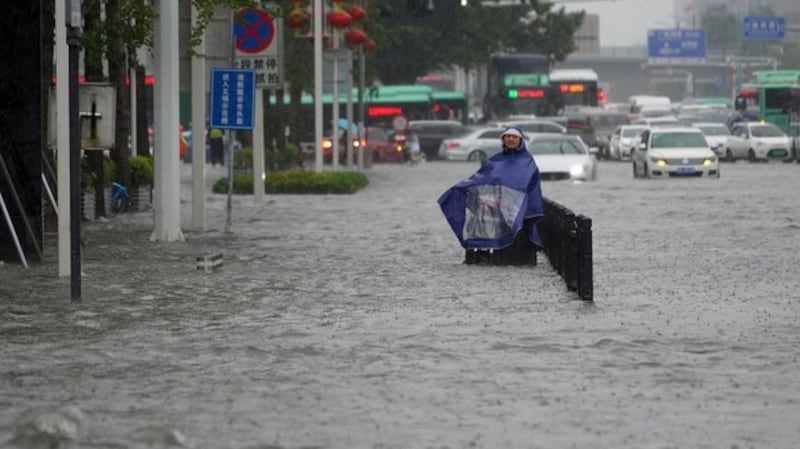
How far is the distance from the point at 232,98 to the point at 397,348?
1623 centimetres

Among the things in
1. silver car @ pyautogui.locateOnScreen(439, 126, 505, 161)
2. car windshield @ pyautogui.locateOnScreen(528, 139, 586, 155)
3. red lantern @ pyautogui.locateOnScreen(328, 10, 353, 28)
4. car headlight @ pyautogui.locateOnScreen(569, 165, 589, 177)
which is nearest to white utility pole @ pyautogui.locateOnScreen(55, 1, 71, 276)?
red lantern @ pyautogui.locateOnScreen(328, 10, 353, 28)

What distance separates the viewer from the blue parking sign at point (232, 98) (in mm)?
29391

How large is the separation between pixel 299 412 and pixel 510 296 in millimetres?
7616

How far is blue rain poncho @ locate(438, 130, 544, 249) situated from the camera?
21.8 m

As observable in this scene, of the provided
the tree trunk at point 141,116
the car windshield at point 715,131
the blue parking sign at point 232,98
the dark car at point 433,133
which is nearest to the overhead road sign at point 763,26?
the dark car at point 433,133

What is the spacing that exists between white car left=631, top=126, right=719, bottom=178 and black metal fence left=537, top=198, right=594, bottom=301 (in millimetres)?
31997

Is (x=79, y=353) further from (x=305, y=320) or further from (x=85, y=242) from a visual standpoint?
(x=85, y=242)

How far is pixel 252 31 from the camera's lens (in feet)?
103

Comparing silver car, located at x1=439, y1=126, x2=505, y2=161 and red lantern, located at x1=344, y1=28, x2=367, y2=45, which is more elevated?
red lantern, located at x1=344, y1=28, x2=367, y2=45

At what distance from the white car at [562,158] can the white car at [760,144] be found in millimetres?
22734

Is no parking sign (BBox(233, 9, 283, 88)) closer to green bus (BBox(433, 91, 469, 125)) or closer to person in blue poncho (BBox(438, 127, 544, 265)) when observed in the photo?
person in blue poncho (BBox(438, 127, 544, 265))

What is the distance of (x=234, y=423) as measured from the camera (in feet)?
33.4

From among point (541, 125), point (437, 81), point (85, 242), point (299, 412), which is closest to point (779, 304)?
point (299, 412)

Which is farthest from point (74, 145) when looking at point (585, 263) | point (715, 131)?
point (715, 131)
